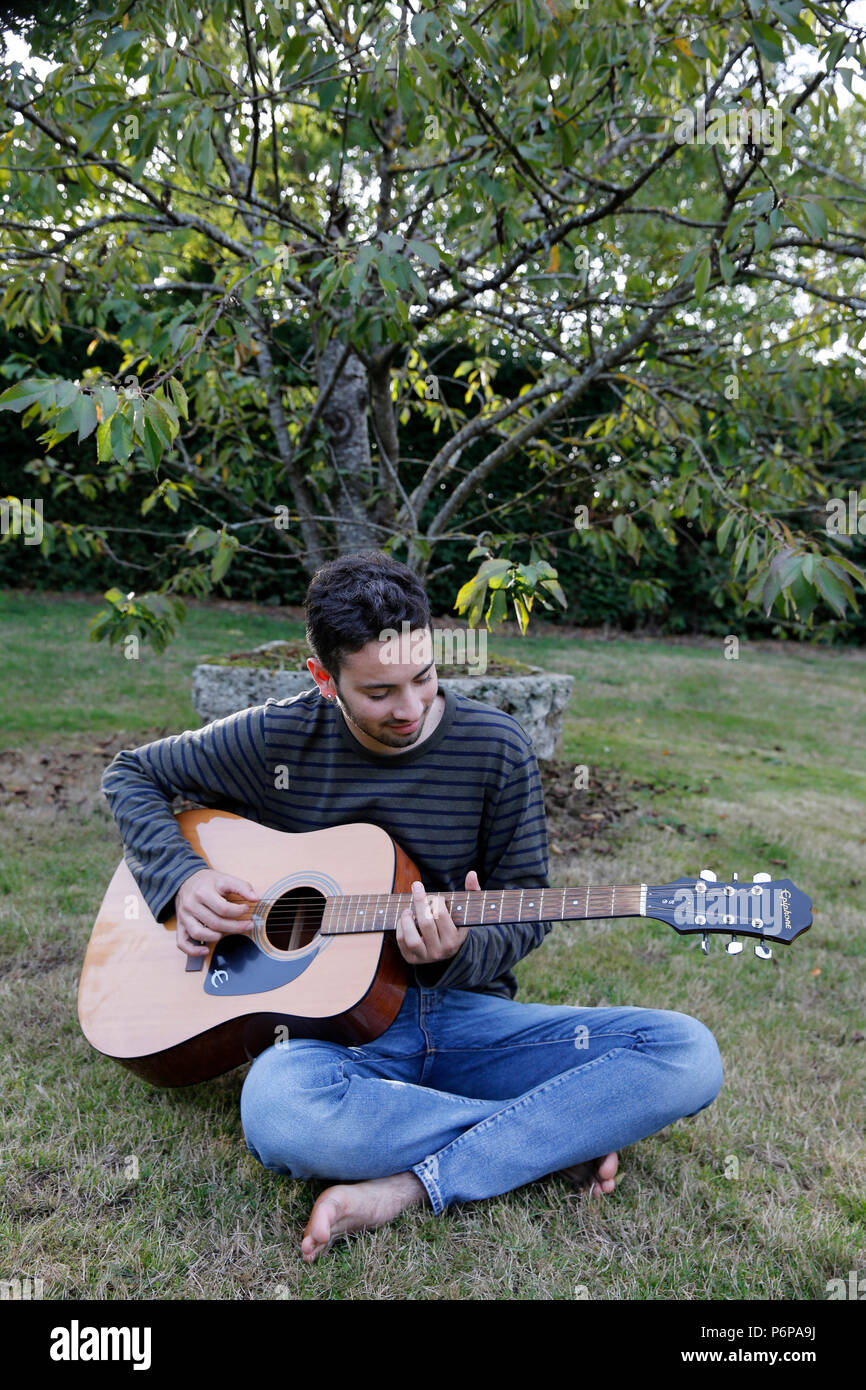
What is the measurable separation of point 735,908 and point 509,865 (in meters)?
0.56

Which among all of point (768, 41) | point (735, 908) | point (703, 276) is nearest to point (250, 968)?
point (735, 908)

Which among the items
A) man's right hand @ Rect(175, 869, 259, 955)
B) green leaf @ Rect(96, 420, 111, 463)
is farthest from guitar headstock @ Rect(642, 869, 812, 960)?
green leaf @ Rect(96, 420, 111, 463)

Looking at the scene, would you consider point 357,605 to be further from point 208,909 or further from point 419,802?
point 208,909

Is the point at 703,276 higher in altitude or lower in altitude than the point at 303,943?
higher

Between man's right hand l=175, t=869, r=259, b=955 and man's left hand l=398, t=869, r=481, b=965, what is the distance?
1.40 feet

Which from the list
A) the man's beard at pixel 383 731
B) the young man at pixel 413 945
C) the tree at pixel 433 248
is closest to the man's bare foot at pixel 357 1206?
the young man at pixel 413 945

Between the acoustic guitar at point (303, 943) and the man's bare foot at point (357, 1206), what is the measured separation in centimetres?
29

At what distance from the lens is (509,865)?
2146 millimetres

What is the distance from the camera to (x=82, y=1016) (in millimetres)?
2123

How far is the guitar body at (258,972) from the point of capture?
195 cm

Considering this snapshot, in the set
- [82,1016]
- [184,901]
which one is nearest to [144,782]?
[184,901]

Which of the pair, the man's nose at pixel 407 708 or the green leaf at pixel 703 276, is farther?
the green leaf at pixel 703 276

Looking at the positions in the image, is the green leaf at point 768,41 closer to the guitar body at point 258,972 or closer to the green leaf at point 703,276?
the green leaf at point 703,276
